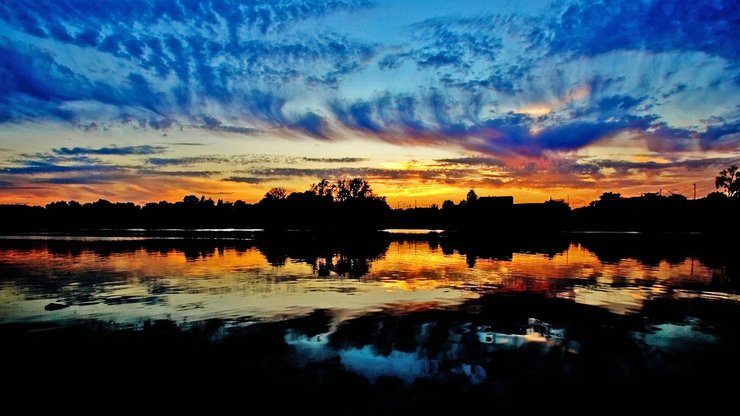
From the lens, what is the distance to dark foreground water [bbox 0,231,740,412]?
9906mm

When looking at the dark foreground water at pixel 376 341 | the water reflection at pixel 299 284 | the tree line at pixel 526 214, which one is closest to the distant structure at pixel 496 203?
the tree line at pixel 526 214

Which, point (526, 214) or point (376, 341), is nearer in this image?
point (376, 341)

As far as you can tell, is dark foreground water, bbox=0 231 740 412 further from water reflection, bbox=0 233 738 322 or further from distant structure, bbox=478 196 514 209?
distant structure, bbox=478 196 514 209

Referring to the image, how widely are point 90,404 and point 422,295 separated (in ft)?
52.3

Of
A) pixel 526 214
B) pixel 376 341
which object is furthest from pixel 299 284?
pixel 526 214

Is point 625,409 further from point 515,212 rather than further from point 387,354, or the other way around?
point 515,212

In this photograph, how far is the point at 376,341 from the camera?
13656 millimetres

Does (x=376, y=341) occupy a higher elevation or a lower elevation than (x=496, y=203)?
lower

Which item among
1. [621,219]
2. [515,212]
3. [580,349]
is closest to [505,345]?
[580,349]

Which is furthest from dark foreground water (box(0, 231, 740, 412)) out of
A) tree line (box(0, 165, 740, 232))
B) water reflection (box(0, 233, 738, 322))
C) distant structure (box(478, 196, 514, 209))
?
distant structure (box(478, 196, 514, 209))

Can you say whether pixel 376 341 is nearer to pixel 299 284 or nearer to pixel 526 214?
pixel 299 284

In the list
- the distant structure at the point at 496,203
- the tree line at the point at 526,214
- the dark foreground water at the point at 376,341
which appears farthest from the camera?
the distant structure at the point at 496,203

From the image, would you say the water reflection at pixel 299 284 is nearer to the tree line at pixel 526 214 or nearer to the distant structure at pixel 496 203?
the tree line at pixel 526 214

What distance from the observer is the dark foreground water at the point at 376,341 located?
991 centimetres
